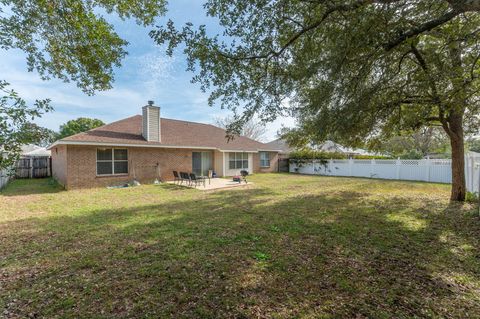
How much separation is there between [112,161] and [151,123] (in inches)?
133

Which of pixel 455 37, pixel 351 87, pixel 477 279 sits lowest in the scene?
pixel 477 279

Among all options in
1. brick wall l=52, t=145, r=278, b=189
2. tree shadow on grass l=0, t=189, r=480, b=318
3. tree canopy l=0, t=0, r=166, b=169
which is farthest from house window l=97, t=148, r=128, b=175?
tree canopy l=0, t=0, r=166, b=169

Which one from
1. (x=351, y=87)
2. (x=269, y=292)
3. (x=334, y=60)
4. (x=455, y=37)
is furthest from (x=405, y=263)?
(x=455, y=37)

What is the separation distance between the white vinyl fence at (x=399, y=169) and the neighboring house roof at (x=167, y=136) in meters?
6.38

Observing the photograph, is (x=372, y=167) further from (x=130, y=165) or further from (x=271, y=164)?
(x=130, y=165)

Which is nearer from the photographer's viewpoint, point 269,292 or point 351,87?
point 269,292

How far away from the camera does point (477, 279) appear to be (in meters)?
3.43

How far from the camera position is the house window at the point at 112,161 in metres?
13.2

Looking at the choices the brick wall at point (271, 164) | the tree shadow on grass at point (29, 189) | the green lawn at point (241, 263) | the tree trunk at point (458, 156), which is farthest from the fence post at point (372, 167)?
the tree shadow on grass at point (29, 189)

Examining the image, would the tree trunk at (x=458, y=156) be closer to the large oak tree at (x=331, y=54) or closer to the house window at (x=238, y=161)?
the large oak tree at (x=331, y=54)

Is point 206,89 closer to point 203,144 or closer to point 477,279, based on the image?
point 477,279

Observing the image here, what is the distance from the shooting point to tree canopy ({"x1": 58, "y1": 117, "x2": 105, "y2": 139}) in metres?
40.4

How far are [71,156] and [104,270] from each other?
10892 millimetres

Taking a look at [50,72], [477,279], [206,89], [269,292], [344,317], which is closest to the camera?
[344,317]
